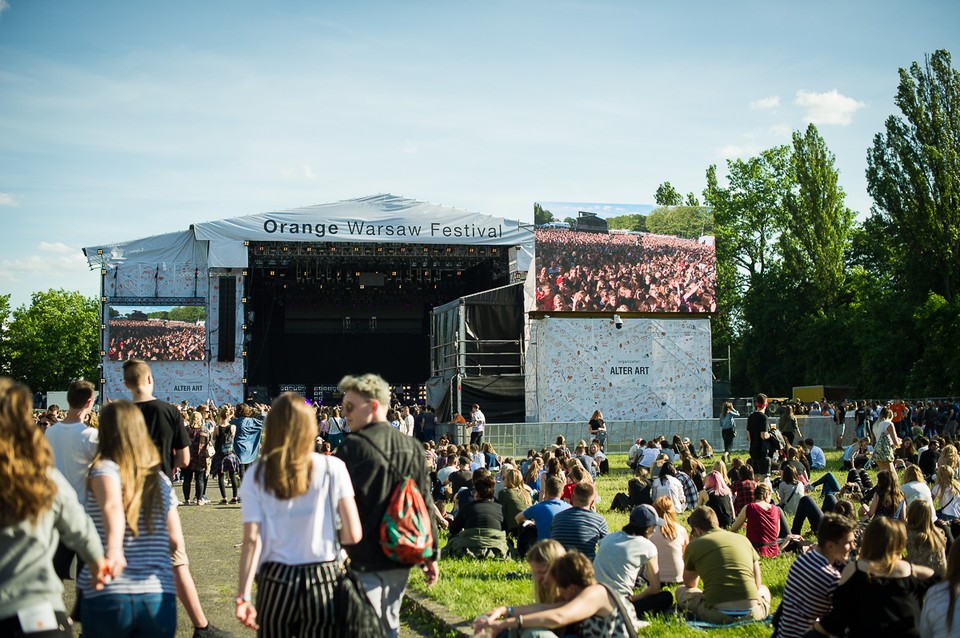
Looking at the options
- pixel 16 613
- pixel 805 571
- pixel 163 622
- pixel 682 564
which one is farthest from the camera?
pixel 682 564

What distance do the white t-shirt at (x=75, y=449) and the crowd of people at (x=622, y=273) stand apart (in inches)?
927

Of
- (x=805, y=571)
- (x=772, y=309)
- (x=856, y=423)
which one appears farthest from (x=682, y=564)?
(x=772, y=309)

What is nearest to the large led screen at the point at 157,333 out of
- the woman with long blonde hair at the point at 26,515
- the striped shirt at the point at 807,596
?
the striped shirt at the point at 807,596

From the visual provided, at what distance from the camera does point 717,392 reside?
139 feet

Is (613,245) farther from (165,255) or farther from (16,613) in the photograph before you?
(16,613)

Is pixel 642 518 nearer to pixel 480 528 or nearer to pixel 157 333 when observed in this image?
pixel 480 528

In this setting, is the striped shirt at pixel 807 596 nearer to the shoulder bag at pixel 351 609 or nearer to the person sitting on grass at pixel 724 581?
the person sitting on grass at pixel 724 581

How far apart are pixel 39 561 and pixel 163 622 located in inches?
34.0

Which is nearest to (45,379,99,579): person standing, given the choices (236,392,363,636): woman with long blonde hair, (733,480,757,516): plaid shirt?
(236,392,363,636): woman with long blonde hair

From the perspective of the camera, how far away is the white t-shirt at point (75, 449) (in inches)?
223

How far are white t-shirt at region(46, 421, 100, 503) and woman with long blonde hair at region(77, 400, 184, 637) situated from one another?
4.59 feet

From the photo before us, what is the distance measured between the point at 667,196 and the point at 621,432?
3861 centimetres

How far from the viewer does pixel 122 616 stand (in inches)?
159

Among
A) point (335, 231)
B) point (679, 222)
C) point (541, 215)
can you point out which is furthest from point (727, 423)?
point (335, 231)
